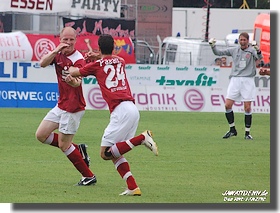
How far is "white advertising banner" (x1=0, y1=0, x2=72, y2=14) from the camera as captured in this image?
3541 cm

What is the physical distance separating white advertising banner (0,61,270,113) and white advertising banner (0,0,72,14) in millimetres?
7429

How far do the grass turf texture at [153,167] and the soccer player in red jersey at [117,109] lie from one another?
0.50 metres

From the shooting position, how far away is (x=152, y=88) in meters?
28.7

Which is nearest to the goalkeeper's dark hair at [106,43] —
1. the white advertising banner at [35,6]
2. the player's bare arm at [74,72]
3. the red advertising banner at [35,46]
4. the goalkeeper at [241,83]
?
the player's bare arm at [74,72]

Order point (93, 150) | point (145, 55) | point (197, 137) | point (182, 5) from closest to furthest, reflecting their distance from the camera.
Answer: point (93, 150)
point (197, 137)
point (145, 55)
point (182, 5)

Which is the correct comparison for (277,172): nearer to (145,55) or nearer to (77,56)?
(77,56)

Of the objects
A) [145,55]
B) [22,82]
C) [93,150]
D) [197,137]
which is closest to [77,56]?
[93,150]

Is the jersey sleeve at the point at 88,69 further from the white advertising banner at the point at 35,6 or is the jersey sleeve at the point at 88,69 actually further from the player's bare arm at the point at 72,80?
the white advertising banner at the point at 35,6

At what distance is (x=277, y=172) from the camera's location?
38.9 feet

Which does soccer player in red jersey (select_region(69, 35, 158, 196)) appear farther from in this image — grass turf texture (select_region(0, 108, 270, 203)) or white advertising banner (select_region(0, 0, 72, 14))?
white advertising banner (select_region(0, 0, 72, 14))

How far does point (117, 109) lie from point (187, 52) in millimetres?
25221

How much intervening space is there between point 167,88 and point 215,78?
180 cm

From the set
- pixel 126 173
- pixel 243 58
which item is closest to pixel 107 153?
pixel 126 173

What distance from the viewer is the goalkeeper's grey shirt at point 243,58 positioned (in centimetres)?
2027
